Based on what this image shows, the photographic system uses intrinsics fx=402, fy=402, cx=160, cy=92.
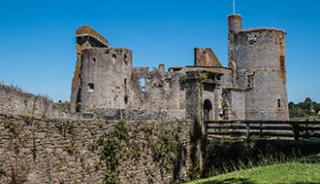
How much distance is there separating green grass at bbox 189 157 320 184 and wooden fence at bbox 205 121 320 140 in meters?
4.85

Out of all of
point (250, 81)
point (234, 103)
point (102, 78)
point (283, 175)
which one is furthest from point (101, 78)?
point (283, 175)

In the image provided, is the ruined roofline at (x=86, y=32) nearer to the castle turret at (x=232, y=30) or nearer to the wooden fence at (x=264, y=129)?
the castle turret at (x=232, y=30)

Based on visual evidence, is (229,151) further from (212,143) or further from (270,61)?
(270,61)

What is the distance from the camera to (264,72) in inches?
1533

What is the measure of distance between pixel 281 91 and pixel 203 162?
2222cm

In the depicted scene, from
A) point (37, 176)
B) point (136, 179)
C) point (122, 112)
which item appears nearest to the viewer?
point (37, 176)

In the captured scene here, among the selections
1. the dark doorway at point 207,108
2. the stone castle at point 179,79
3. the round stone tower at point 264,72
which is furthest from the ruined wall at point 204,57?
the dark doorway at point 207,108

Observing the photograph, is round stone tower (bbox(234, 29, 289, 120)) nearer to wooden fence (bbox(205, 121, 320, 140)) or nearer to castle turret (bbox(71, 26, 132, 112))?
castle turret (bbox(71, 26, 132, 112))

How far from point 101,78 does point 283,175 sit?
82.1ft

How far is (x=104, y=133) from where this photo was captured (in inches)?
559

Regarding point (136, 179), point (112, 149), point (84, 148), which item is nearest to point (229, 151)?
point (136, 179)

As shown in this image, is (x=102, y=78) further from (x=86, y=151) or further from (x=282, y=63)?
(x=86, y=151)

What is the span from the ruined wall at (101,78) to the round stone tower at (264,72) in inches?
502

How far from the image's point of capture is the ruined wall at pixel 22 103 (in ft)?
50.1
